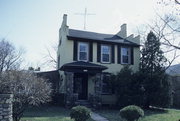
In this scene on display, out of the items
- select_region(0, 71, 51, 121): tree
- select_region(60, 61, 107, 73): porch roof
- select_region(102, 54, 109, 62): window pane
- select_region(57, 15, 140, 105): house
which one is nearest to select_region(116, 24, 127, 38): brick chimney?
select_region(57, 15, 140, 105): house

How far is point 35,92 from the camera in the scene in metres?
11.3

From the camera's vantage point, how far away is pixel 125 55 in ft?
72.0

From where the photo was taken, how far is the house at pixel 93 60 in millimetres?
18016

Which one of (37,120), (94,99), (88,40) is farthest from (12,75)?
(88,40)

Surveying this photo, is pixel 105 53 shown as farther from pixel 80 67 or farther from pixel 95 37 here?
pixel 80 67

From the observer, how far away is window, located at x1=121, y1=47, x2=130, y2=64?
21781 mm

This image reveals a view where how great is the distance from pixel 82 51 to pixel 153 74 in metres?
6.68

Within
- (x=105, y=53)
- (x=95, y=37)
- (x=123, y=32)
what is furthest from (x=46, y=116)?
(x=123, y=32)

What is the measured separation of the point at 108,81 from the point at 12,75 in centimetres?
1020

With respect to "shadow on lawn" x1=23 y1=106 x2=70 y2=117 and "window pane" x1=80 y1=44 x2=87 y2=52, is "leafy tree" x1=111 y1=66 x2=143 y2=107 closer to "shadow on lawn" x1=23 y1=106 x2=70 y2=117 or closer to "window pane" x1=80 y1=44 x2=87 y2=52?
"window pane" x1=80 y1=44 x2=87 y2=52

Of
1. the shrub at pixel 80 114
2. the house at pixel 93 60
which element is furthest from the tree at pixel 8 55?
the shrub at pixel 80 114

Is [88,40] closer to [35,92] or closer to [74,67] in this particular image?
[74,67]

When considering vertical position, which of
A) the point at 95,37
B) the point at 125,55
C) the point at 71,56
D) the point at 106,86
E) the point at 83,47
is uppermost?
the point at 95,37

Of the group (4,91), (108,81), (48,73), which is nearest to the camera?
(4,91)
